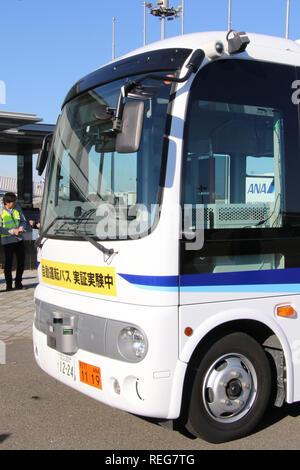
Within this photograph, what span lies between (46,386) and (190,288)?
2.33 metres

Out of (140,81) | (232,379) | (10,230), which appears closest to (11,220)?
Answer: (10,230)

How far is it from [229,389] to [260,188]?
1567 mm

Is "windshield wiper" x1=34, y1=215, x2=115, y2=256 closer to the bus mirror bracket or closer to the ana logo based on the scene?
the bus mirror bracket

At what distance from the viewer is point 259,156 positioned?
13.9 feet

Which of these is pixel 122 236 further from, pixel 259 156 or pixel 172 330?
pixel 259 156

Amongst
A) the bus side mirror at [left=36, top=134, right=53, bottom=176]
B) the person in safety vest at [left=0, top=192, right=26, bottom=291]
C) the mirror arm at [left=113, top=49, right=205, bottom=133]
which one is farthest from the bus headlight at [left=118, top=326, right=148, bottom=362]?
the person in safety vest at [left=0, top=192, right=26, bottom=291]

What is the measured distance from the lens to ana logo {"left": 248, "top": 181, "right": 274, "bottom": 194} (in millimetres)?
4133

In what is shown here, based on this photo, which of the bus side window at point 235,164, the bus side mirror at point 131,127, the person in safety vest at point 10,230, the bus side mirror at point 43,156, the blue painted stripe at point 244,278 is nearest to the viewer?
the bus side mirror at point 131,127

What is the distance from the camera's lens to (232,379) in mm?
3951

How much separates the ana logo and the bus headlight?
1.43 m

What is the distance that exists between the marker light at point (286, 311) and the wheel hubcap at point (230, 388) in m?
0.45

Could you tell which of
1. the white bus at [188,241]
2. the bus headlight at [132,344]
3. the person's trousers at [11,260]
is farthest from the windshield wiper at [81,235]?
the person's trousers at [11,260]

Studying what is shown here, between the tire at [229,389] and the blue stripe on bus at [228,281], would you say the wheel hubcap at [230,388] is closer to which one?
the tire at [229,389]

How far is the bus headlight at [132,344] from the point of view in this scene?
3635 millimetres
